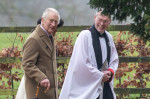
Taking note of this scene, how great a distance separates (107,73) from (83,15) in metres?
3.23

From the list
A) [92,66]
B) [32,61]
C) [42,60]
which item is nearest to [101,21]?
[92,66]

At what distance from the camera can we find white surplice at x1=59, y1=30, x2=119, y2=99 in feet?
24.5

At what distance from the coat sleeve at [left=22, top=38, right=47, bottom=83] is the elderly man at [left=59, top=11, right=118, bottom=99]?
1.90ft

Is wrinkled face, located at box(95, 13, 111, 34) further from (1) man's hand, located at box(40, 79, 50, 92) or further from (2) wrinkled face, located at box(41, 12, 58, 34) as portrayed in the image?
(1) man's hand, located at box(40, 79, 50, 92)

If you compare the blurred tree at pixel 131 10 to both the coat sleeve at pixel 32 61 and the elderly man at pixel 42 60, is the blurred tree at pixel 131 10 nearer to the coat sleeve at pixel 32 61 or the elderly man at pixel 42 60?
the elderly man at pixel 42 60

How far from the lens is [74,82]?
7.63m

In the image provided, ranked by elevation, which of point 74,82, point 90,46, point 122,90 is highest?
point 90,46

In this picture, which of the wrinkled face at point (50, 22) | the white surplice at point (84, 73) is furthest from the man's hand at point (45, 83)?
the wrinkled face at point (50, 22)

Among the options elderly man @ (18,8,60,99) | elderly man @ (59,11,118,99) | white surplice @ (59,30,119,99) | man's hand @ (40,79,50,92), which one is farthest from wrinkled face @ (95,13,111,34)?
man's hand @ (40,79,50,92)

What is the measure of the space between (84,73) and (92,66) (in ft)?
0.50

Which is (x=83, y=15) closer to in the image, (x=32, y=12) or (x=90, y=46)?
(x=32, y=12)

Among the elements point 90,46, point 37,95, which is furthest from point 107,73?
point 37,95

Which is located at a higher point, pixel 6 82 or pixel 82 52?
pixel 82 52

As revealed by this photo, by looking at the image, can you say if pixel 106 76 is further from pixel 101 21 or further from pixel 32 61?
pixel 32 61
